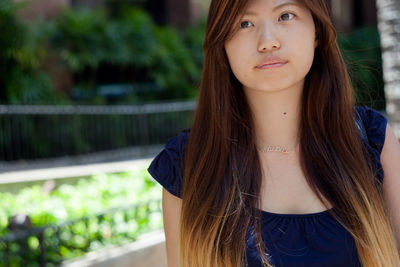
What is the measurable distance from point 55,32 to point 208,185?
841 centimetres

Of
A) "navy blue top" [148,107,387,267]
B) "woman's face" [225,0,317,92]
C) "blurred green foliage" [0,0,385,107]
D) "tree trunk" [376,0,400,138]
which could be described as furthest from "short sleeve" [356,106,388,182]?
"blurred green foliage" [0,0,385,107]

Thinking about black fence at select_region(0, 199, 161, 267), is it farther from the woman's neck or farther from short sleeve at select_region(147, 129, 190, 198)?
the woman's neck

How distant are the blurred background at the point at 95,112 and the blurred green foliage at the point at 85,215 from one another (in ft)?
0.04

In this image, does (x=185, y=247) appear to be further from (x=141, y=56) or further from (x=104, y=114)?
(x=141, y=56)

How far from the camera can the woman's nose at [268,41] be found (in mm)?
1792

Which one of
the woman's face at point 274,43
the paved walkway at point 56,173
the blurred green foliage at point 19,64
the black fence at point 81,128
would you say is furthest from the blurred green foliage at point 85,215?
the blurred green foliage at point 19,64

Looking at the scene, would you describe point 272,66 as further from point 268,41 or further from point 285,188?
point 285,188

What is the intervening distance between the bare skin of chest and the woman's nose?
15.8 inches

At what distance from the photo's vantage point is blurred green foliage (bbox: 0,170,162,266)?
14.3 feet

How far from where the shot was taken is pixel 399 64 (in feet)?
10.0

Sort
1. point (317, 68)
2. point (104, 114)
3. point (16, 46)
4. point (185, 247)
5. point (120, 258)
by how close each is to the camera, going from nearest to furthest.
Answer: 1. point (185, 247)
2. point (317, 68)
3. point (120, 258)
4. point (16, 46)
5. point (104, 114)

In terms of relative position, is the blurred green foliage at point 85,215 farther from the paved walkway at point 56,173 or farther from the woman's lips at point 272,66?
the woman's lips at point 272,66

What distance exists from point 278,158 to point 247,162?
0.12m

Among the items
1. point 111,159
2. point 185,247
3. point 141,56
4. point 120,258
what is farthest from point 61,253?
point 141,56
